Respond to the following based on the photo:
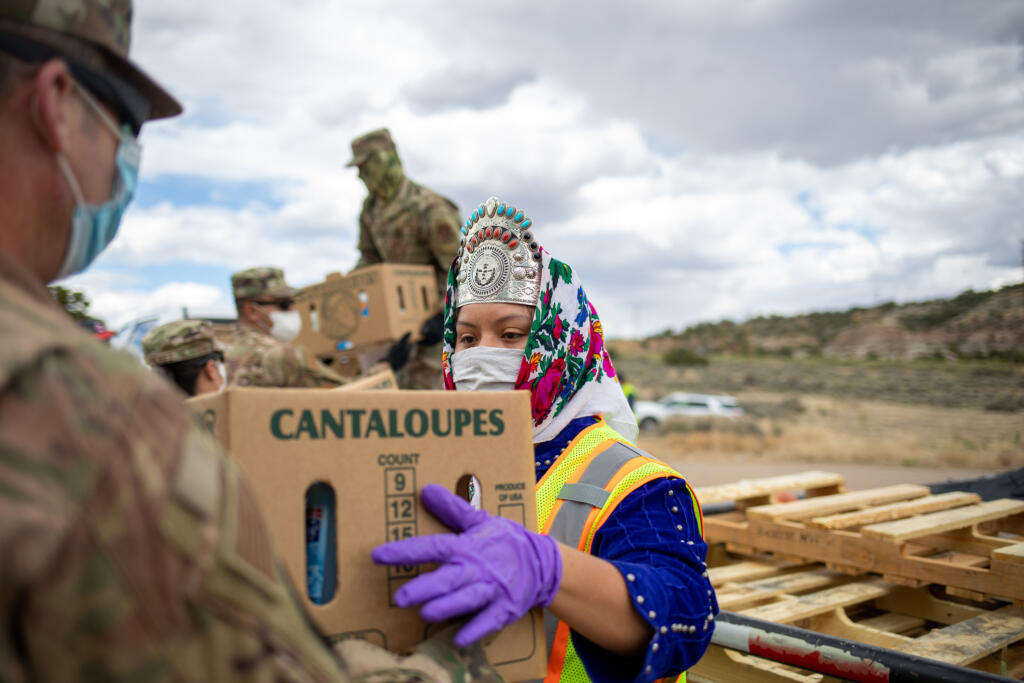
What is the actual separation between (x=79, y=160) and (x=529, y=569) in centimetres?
100

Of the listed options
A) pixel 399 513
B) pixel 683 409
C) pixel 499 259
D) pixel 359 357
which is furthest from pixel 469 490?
pixel 683 409

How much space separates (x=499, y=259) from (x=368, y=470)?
1.06 metres

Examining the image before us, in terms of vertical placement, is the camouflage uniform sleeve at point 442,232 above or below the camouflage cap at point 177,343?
above

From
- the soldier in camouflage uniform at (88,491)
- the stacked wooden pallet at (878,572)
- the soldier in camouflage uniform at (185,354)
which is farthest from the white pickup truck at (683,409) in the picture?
the soldier in camouflage uniform at (88,491)

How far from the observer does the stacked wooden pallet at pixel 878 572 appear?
293 cm

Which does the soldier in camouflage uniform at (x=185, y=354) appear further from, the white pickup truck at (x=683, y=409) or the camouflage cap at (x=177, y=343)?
the white pickup truck at (x=683, y=409)

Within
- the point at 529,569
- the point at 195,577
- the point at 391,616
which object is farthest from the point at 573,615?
the point at 195,577

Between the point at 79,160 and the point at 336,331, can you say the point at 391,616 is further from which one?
the point at 336,331

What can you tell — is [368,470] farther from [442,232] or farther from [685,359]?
[685,359]

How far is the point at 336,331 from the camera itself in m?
5.74

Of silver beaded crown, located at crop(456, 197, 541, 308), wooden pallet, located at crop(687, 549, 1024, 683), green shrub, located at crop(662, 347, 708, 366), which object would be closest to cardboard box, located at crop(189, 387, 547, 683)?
silver beaded crown, located at crop(456, 197, 541, 308)

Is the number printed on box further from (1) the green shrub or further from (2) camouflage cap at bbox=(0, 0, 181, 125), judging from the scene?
(1) the green shrub

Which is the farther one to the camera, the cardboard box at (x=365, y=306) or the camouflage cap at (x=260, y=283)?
the camouflage cap at (x=260, y=283)

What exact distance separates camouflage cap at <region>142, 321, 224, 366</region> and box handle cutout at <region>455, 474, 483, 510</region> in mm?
2504
